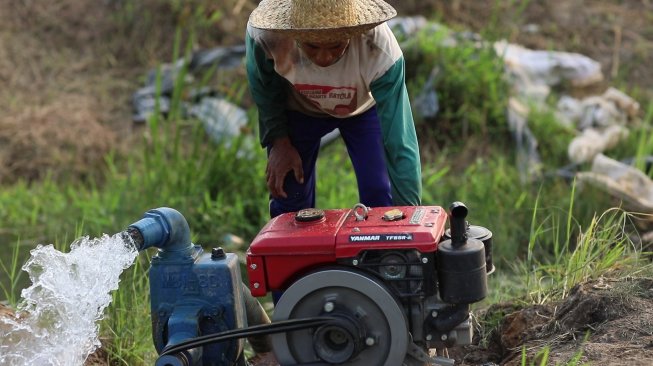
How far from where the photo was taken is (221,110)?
7.15m

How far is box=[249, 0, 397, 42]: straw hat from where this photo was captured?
369 cm

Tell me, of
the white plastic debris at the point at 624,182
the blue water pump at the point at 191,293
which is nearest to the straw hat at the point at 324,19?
the blue water pump at the point at 191,293

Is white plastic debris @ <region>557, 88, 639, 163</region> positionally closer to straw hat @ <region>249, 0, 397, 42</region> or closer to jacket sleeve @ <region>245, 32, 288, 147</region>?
jacket sleeve @ <region>245, 32, 288, 147</region>

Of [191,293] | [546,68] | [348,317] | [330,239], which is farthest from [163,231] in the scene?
[546,68]

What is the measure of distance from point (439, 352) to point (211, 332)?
795 mm

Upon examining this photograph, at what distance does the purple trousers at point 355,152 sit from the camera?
4320mm

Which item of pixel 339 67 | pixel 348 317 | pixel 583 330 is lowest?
pixel 583 330

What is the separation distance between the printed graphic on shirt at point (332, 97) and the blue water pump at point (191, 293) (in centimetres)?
80

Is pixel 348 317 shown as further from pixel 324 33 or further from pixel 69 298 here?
pixel 324 33

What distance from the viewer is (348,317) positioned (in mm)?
3326

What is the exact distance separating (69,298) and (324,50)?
1.24 metres

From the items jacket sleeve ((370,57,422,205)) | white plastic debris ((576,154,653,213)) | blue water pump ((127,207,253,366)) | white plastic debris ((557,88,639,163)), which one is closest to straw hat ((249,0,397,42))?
jacket sleeve ((370,57,422,205))

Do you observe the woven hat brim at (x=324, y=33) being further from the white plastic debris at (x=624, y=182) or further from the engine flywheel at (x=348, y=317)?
the white plastic debris at (x=624, y=182)

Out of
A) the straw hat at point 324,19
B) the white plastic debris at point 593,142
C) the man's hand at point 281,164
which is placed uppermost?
the straw hat at point 324,19
